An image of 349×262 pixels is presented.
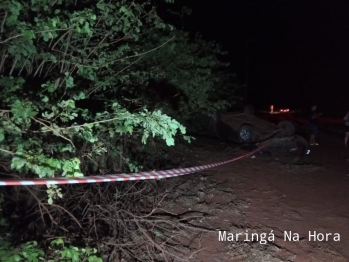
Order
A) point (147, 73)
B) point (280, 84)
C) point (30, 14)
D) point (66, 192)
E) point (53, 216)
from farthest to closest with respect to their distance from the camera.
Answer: point (280, 84)
point (147, 73)
point (66, 192)
point (53, 216)
point (30, 14)

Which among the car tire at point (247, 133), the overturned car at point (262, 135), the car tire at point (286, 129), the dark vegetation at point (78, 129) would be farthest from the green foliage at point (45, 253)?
the car tire at point (286, 129)

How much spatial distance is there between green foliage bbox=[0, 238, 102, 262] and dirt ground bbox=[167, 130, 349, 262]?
146 centimetres

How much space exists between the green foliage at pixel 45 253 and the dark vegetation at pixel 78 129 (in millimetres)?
10

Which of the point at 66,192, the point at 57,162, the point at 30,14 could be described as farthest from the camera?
the point at 66,192

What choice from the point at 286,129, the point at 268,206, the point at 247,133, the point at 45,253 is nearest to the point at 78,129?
the point at 45,253

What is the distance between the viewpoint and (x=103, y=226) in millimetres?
4574

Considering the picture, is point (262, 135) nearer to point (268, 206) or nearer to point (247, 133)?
point (247, 133)

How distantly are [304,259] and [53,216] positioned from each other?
126 inches

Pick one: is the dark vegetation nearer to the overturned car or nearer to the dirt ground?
the dirt ground

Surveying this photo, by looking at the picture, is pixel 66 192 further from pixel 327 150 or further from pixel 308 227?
pixel 327 150

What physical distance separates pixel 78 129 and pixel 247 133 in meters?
7.59

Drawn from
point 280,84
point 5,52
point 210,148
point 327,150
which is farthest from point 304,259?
point 280,84

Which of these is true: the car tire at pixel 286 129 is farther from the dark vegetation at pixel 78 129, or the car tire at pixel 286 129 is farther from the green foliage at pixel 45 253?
the green foliage at pixel 45 253

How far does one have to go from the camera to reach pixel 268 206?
5.98 m
